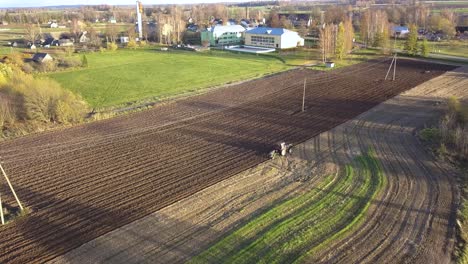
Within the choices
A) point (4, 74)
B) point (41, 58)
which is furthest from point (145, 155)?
point (41, 58)

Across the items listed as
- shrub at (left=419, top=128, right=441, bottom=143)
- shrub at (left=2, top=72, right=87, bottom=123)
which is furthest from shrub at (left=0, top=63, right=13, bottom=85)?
shrub at (left=419, top=128, right=441, bottom=143)

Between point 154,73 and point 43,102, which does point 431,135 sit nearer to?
point 43,102

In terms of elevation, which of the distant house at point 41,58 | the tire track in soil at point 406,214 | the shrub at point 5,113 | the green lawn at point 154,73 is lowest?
the tire track in soil at point 406,214

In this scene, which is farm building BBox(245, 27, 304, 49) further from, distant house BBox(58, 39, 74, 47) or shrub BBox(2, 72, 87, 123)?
shrub BBox(2, 72, 87, 123)

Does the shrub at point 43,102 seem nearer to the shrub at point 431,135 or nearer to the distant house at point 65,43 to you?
the shrub at point 431,135

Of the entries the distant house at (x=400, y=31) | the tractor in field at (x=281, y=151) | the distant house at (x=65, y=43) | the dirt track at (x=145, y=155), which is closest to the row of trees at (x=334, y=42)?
the dirt track at (x=145, y=155)
